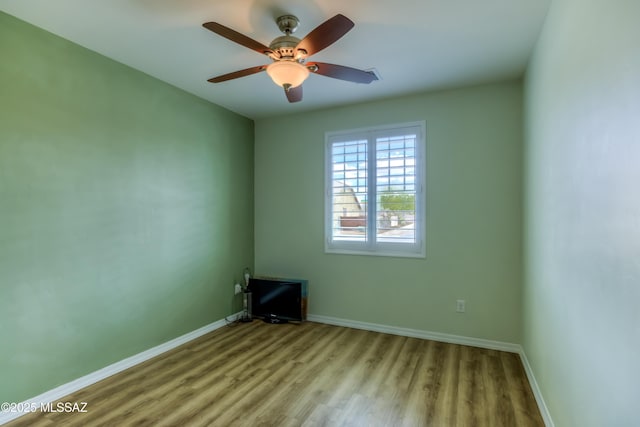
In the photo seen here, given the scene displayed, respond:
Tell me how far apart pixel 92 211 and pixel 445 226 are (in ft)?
10.5

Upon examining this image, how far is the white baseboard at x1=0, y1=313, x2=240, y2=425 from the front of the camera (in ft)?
7.09

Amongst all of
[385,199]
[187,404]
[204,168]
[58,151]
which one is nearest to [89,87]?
[58,151]

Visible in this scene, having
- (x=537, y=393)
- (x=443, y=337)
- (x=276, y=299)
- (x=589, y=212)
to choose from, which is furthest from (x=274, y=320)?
(x=589, y=212)

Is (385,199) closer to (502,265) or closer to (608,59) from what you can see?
(502,265)

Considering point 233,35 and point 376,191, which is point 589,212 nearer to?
point 233,35

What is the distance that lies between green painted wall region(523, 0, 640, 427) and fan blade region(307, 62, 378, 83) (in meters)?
1.10

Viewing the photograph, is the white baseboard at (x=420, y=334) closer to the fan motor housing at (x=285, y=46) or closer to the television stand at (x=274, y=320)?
the television stand at (x=274, y=320)

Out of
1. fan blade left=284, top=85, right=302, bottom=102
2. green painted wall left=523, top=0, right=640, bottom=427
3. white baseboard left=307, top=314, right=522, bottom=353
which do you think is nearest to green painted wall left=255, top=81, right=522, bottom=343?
white baseboard left=307, top=314, right=522, bottom=353

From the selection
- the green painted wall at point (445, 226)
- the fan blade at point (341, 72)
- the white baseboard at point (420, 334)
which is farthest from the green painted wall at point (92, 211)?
the fan blade at point (341, 72)

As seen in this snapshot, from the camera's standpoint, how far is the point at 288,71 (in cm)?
200

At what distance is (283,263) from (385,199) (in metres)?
1.58

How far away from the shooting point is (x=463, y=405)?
7.32ft

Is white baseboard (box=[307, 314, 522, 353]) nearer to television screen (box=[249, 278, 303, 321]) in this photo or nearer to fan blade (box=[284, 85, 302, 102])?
television screen (box=[249, 278, 303, 321])

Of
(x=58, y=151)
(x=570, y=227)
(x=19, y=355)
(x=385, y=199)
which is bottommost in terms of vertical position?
(x=19, y=355)
